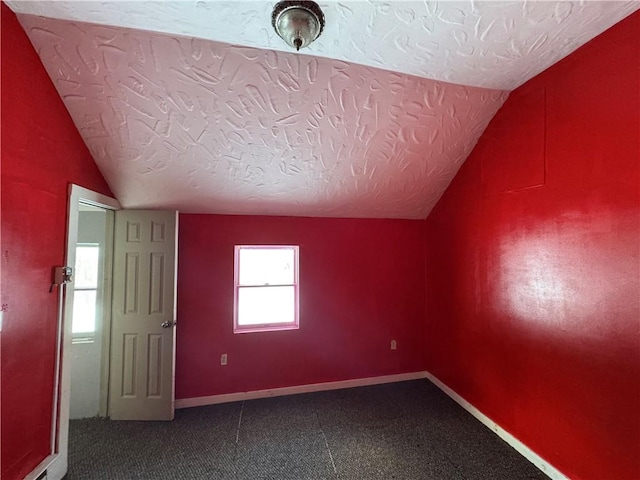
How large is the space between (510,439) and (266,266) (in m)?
2.72

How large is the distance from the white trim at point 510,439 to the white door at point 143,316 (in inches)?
111

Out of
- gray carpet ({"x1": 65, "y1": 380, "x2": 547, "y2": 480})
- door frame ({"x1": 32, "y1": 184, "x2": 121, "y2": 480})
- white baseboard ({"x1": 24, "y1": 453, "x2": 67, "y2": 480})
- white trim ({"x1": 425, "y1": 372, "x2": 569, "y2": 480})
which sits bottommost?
gray carpet ({"x1": 65, "y1": 380, "x2": 547, "y2": 480})

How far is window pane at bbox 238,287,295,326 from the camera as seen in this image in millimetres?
3094

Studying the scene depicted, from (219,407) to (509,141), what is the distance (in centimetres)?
362

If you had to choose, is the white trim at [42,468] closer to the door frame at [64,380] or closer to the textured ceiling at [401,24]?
the door frame at [64,380]

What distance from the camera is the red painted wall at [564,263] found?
4.84ft

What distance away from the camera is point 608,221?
1.55 meters

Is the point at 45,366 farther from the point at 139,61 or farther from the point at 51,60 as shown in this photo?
the point at 139,61

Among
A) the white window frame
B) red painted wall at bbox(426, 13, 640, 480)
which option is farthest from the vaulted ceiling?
the white window frame

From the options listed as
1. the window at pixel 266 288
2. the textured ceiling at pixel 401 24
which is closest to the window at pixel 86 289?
the window at pixel 266 288

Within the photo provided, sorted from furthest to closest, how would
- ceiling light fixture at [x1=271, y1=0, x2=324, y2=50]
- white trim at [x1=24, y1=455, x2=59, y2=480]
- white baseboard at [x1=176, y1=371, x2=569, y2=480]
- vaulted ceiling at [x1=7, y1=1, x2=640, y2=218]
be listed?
white baseboard at [x1=176, y1=371, x2=569, y2=480]
white trim at [x1=24, y1=455, x2=59, y2=480]
vaulted ceiling at [x1=7, y1=1, x2=640, y2=218]
ceiling light fixture at [x1=271, y1=0, x2=324, y2=50]

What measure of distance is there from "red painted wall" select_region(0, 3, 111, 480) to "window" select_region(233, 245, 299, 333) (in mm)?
1526

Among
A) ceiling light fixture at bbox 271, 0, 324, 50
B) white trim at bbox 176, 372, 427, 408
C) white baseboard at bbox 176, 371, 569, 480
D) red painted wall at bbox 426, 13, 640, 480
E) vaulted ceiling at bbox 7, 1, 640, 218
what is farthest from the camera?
white trim at bbox 176, 372, 427, 408

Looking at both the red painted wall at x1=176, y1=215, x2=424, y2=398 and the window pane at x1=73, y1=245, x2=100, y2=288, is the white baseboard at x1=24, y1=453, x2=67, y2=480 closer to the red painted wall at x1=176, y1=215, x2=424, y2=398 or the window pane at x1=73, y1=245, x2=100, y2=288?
the red painted wall at x1=176, y1=215, x2=424, y2=398
